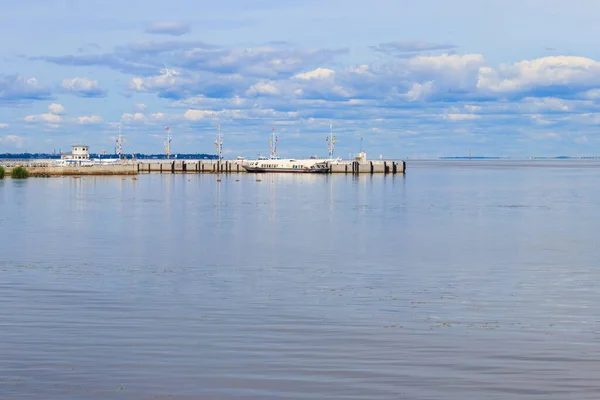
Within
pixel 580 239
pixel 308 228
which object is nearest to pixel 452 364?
pixel 580 239

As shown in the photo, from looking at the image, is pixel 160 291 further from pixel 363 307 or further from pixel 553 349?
pixel 553 349

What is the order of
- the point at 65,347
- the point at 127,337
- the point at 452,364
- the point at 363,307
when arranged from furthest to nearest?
1. the point at 363,307
2. the point at 127,337
3. the point at 65,347
4. the point at 452,364

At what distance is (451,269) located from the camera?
40.9 meters

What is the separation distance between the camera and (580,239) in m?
58.1

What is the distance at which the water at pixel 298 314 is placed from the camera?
19000mm

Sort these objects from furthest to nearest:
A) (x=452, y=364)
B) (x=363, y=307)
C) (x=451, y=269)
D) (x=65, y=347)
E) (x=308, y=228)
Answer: (x=308, y=228), (x=451, y=269), (x=363, y=307), (x=65, y=347), (x=452, y=364)

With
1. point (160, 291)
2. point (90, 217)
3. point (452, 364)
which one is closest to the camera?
point (452, 364)

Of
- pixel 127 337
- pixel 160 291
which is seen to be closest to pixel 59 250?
pixel 160 291

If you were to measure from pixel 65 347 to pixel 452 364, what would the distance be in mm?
9697

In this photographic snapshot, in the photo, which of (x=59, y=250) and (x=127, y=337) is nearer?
(x=127, y=337)

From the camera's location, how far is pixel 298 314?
2783cm

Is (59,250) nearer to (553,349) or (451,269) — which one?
(451,269)

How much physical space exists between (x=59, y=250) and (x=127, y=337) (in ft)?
87.7

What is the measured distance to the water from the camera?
19000mm
